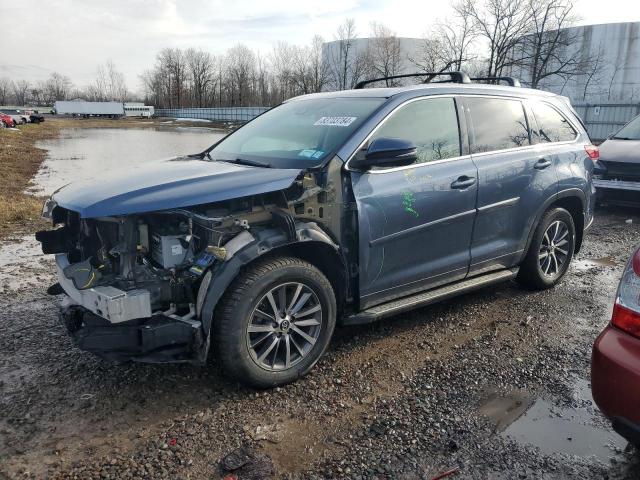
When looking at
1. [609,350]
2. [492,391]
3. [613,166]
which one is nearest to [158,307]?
[492,391]

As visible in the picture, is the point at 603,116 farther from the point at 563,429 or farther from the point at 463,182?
the point at 563,429

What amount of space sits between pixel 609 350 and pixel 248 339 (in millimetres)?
1918

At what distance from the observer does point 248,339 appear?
308 centimetres

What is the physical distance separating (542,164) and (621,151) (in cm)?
537

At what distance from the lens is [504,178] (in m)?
4.27

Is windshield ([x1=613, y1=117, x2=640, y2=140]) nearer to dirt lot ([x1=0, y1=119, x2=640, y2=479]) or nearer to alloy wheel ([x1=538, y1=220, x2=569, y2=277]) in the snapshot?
alloy wheel ([x1=538, y1=220, x2=569, y2=277])

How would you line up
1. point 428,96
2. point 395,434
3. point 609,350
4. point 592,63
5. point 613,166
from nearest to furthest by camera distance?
point 609,350
point 395,434
point 428,96
point 613,166
point 592,63

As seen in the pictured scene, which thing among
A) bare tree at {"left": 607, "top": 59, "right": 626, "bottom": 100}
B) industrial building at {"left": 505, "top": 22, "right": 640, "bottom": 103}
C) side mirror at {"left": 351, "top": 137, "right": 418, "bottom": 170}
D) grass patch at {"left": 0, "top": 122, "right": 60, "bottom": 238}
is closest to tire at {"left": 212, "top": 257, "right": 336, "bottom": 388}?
side mirror at {"left": 351, "top": 137, "right": 418, "bottom": 170}

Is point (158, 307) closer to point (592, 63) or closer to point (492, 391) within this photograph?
point (492, 391)

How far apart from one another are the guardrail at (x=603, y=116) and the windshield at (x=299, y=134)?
967 inches

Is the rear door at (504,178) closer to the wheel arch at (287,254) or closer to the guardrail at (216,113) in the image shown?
the wheel arch at (287,254)

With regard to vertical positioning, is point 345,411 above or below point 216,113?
below

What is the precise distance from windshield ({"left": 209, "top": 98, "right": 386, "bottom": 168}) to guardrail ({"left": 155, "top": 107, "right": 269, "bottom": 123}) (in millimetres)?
51632

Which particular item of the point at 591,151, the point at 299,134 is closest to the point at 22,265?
the point at 299,134
